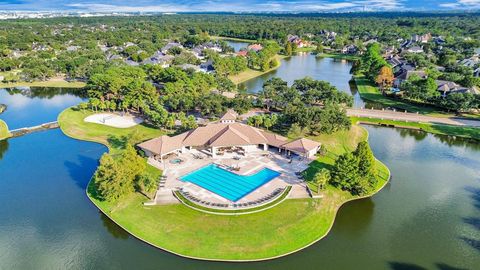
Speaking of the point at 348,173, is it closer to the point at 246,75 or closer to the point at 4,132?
the point at 4,132

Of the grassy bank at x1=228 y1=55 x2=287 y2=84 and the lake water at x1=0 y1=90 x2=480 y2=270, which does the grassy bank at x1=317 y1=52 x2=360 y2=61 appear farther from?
the lake water at x1=0 y1=90 x2=480 y2=270

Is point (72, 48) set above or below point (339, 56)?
above

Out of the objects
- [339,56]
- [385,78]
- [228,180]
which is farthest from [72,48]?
[228,180]

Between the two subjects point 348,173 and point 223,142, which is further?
point 223,142

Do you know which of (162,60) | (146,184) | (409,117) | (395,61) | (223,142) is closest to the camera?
(146,184)

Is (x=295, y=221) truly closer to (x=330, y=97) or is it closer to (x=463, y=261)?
(x=463, y=261)

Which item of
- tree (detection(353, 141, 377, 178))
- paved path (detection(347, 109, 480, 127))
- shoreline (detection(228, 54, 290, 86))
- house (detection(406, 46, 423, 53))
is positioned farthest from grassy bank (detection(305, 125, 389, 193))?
house (detection(406, 46, 423, 53))

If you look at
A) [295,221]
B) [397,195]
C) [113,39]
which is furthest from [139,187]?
[113,39]
